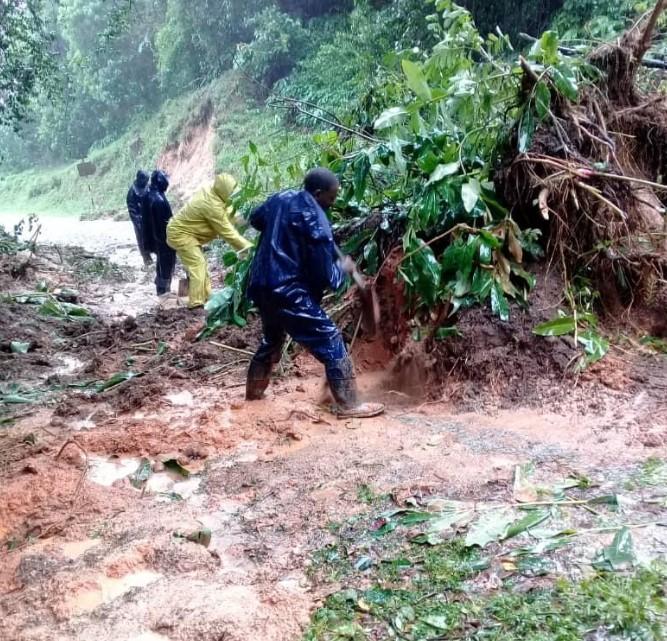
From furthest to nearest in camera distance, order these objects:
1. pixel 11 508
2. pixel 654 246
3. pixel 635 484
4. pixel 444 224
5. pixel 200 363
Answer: pixel 200 363, pixel 444 224, pixel 654 246, pixel 11 508, pixel 635 484

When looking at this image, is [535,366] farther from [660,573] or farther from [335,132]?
[335,132]

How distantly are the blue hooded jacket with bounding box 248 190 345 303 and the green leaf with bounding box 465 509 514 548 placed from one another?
1.89m

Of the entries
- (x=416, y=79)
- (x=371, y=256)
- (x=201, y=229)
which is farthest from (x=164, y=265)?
(x=416, y=79)

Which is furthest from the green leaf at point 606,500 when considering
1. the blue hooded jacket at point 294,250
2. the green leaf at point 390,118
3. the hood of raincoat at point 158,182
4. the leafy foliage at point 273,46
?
the leafy foliage at point 273,46

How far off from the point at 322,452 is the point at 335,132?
133 inches

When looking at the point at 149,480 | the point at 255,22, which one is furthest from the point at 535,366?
the point at 255,22

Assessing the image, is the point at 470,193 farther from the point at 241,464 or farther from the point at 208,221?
the point at 208,221

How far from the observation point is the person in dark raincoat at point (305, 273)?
13.3 feet

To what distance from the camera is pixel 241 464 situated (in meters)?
3.79

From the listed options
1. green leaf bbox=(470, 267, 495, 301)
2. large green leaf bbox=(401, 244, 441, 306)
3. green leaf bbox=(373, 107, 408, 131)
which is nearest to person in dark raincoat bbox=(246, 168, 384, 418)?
large green leaf bbox=(401, 244, 441, 306)

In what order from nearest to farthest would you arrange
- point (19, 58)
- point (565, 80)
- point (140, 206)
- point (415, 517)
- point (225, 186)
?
point (415, 517)
point (565, 80)
point (225, 186)
point (140, 206)
point (19, 58)

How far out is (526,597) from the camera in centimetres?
218

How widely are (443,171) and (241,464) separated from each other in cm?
249

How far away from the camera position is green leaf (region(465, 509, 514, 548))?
2.55 meters
